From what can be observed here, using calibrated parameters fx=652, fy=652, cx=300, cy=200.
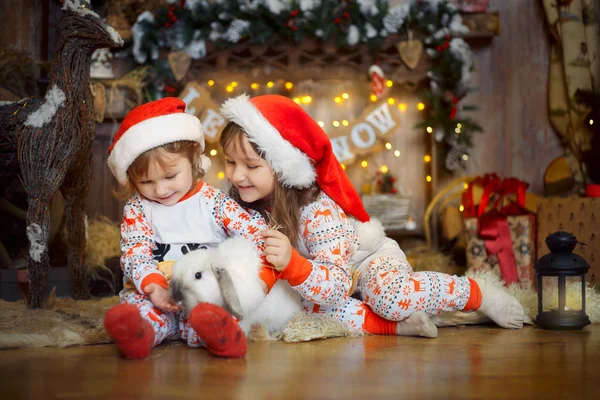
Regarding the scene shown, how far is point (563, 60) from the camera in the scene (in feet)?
14.9

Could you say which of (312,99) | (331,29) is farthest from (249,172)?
(312,99)

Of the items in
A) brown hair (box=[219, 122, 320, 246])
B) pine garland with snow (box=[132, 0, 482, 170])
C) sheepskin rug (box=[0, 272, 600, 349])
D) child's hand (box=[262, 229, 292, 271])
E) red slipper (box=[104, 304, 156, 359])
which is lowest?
sheepskin rug (box=[0, 272, 600, 349])

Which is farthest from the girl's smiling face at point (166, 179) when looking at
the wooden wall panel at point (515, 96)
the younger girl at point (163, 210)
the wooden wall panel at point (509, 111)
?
the wooden wall panel at point (515, 96)

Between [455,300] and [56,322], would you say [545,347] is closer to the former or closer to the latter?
[455,300]

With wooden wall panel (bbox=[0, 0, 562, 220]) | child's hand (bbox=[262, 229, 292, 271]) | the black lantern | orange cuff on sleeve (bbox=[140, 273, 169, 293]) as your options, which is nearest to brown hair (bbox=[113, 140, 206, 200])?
orange cuff on sleeve (bbox=[140, 273, 169, 293])

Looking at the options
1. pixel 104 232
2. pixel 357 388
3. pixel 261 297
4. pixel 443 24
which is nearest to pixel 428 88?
pixel 443 24

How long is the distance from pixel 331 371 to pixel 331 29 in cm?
305

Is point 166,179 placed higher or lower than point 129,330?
higher

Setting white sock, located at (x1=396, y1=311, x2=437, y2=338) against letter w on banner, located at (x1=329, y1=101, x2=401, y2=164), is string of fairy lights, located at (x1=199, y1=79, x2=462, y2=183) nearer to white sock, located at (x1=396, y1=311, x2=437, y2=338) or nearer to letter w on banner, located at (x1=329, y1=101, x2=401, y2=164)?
letter w on banner, located at (x1=329, y1=101, x2=401, y2=164)

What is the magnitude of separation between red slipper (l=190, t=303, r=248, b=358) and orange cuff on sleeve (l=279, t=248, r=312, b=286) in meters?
0.25

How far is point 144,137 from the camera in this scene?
6.98ft

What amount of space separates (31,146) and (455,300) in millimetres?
1823

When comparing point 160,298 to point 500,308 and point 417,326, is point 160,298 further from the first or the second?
point 500,308

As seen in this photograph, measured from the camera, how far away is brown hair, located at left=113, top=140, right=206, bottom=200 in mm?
2139
